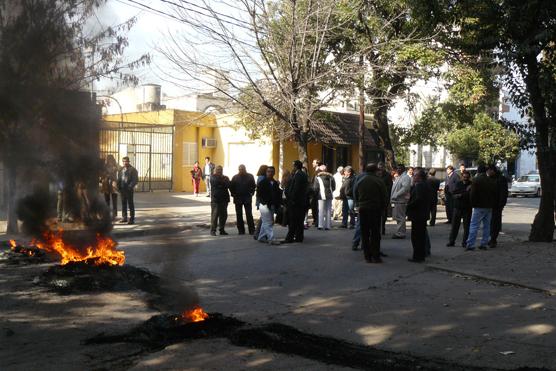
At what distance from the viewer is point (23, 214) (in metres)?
8.78

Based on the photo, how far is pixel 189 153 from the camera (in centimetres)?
2739

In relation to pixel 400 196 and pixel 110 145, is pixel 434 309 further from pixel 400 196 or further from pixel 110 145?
pixel 400 196

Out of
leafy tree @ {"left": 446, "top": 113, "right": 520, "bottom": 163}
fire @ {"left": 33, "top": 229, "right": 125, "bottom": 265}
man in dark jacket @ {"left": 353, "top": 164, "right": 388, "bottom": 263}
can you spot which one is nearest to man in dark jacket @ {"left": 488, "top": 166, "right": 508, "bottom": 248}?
man in dark jacket @ {"left": 353, "top": 164, "right": 388, "bottom": 263}

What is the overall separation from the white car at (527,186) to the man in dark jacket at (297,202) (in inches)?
1057

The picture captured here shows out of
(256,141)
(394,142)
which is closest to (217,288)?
(256,141)

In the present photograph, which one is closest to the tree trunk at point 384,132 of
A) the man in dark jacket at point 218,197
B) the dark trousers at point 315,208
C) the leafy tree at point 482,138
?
the dark trousers at point 315,208

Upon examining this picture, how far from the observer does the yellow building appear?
24.4 metres

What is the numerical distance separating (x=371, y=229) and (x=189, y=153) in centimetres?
1876

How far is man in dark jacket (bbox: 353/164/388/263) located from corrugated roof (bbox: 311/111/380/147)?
1282 cm

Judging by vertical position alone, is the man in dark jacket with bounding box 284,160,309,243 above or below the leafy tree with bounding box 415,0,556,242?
below

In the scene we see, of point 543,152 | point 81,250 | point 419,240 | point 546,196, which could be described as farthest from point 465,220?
point 81,250

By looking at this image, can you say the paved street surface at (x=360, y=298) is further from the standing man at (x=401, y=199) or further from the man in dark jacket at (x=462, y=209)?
the standing man at (x=401, y=199)

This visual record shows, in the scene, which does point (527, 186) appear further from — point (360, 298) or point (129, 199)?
point (360, 298)

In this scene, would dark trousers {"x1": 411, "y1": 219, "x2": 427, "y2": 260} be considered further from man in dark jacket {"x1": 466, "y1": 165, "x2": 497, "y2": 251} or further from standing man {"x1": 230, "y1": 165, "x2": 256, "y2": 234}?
standing man {"x1": 230, "y1": 165, "x2": 256, "y2": 234}
